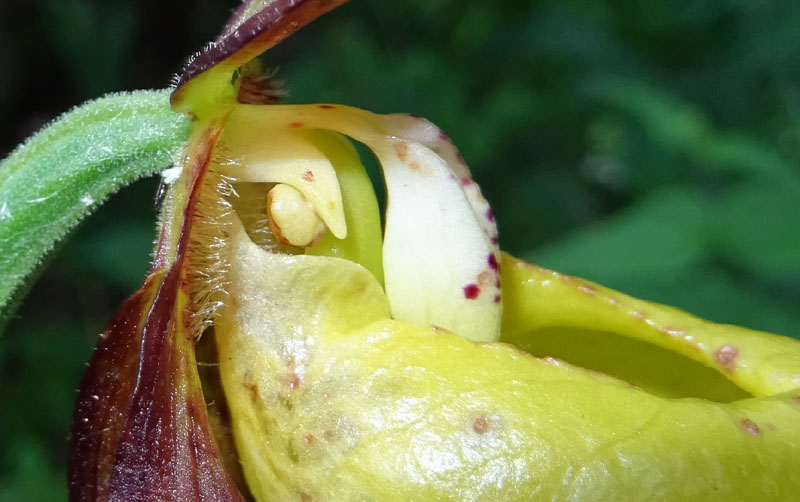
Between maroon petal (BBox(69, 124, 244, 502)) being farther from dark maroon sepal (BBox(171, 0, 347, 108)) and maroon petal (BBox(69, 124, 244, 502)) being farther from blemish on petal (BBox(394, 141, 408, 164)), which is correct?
blemish on petal (BBox(394, 141, 408, 164))

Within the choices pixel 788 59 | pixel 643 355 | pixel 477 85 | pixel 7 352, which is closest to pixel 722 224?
pixel 643 355

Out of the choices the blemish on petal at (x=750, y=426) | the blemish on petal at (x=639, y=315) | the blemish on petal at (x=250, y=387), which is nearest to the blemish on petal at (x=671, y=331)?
the blemish on petal at (x=639, y=315)

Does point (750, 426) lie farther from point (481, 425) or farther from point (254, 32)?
point (254, 32)

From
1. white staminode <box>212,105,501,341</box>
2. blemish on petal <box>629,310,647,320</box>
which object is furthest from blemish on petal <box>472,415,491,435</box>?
blemish on petal <box>629,310,647,320</box>

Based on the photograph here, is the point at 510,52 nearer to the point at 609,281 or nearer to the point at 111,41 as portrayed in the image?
the point at 111,41

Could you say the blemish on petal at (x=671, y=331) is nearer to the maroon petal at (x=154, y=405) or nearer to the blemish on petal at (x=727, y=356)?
the blemish on petal at (x=727, y=356)

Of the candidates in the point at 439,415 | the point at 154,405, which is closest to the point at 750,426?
the point at 439,415
